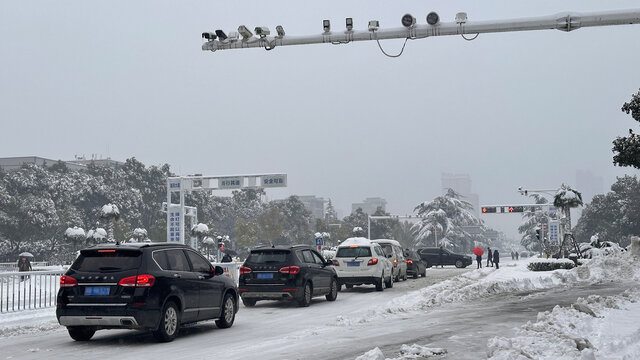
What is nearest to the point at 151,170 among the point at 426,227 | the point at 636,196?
the point at 426,227

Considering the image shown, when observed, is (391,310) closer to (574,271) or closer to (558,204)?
(574,271)

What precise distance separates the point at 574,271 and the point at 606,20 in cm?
1530

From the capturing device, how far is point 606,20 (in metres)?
14.1

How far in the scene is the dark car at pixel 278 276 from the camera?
17172 millimetres

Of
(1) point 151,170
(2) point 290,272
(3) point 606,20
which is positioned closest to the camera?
(3) point 606,20

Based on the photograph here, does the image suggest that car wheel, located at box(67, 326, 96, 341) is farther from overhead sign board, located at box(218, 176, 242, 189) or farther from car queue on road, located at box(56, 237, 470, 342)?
overhead sign board, located at box(218, 176, 242, 189)

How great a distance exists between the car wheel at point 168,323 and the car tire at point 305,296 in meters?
6.21

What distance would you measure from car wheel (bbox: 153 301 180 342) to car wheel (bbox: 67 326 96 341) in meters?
1.35

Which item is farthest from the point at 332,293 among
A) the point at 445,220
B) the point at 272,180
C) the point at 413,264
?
the point at 445,220

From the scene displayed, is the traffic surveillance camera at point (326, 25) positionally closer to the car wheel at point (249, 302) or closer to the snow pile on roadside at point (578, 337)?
the car wheel at point (249, 302)

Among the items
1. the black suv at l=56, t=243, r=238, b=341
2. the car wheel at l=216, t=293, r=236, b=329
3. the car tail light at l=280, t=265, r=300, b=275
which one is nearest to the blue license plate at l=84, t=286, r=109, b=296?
the black suv at l=56, t=243, r=238, b=341

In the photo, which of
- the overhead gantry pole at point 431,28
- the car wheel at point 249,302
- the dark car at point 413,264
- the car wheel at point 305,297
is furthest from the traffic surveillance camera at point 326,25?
the dark car at point 413,264


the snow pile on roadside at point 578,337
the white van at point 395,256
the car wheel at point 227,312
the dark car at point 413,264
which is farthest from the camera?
the dark car at point 413,264

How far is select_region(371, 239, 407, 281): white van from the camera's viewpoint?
27312 millimetres
